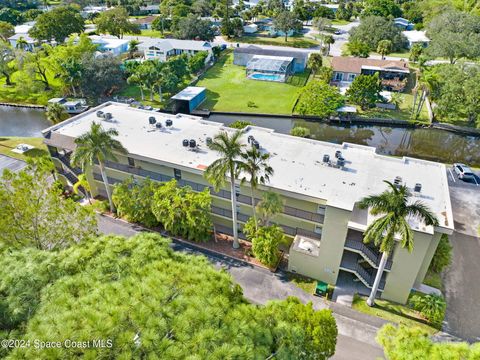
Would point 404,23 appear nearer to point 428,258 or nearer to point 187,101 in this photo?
point 187,101

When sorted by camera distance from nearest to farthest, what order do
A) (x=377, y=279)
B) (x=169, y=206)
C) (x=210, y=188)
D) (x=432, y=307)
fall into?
(x=432, y=307), (x=377, y=279), (x=169, y=206), (x=210, y=188)

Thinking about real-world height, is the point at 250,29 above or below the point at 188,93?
above

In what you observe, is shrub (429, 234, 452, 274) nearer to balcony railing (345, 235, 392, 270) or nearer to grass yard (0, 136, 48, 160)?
balcony railing (345, 235, 392, 270)

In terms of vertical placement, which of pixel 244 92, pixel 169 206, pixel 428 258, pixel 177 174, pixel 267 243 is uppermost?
pixel 177 174

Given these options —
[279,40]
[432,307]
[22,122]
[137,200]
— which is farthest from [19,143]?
[279,40]

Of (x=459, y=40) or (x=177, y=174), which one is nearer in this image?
(x=177, y=174)

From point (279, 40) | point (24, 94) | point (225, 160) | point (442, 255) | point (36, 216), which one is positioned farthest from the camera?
point (279, 40)

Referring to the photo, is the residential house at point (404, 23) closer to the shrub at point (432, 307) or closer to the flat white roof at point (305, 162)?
the flat white roof at point (305, 162)

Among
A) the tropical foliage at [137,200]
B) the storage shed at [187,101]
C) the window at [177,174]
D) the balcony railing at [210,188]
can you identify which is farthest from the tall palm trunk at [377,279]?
the storage shed at [187,101]
